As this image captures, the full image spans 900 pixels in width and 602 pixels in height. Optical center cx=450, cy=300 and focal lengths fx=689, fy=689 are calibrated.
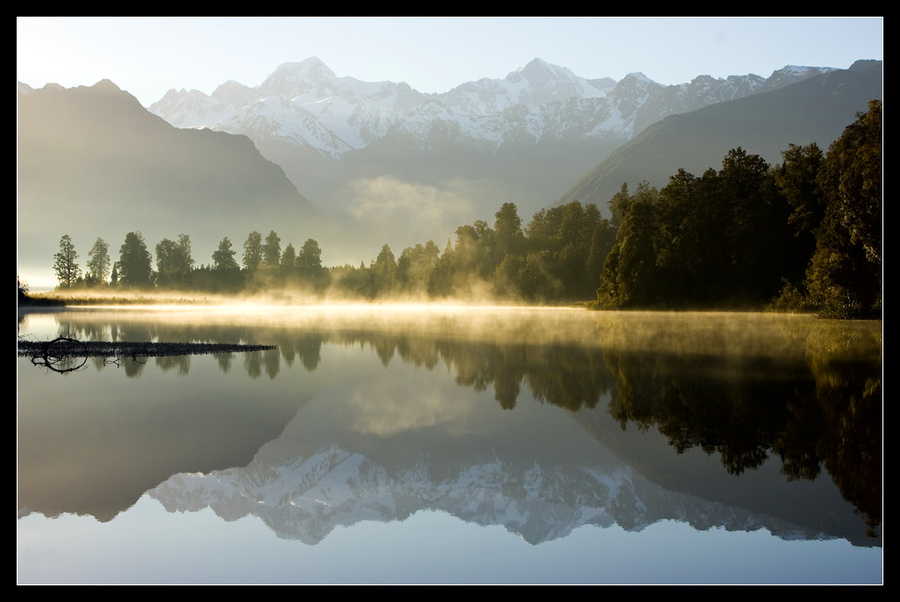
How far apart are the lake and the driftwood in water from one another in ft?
20.1

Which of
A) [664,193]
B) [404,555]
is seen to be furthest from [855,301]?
[404,555]

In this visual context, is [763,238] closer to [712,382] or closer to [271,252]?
[712,382]

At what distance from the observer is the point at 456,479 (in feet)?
32.3

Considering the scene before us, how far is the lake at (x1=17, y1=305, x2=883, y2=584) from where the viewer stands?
716cm

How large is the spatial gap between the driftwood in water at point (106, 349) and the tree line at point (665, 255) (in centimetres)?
3656

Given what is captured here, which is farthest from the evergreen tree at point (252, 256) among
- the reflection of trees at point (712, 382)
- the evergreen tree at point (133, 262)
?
the reflection of trees at point (712, 382)

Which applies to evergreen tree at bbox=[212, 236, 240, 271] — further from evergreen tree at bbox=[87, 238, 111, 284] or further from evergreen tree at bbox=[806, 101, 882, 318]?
evergreen tree at bbox=[806, 101, 882, 318]

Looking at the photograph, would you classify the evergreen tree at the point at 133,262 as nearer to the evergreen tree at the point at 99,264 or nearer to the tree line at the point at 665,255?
the tree line at the point at 665,255

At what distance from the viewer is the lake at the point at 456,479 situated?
716cm

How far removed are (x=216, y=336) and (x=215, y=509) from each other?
3092 centimetres

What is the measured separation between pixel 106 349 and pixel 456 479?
23279 mm

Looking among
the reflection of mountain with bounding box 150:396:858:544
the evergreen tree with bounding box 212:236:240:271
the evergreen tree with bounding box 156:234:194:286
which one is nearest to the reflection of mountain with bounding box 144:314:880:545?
the reflection of mountain with bounding box 150:396:858:544

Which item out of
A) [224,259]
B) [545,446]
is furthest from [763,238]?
[224,259]
